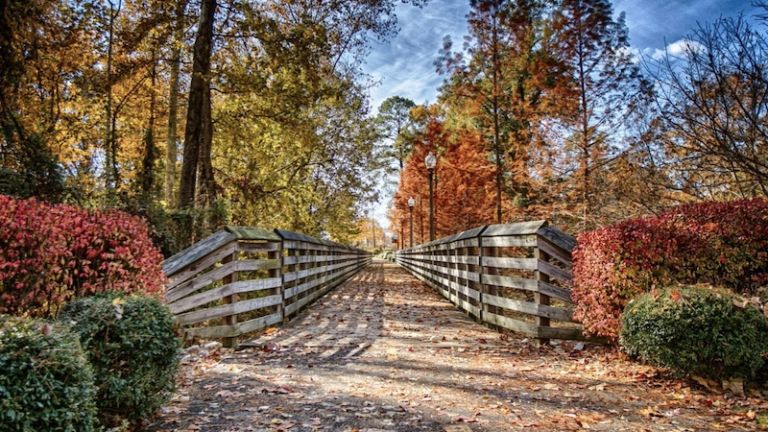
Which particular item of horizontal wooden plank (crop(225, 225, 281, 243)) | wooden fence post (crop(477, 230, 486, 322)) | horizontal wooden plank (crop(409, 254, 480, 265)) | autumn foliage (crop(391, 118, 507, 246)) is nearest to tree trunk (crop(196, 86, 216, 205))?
horizontal wooden plank (crop(225, 225, 281, 243))

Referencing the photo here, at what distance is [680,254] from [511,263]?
202 centimetres

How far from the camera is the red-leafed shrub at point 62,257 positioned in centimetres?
258

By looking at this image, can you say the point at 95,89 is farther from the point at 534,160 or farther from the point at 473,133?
the point at 473,133

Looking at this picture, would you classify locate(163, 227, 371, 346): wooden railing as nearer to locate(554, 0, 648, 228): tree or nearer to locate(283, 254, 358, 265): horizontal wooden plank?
locate(283, 254, 358, 265): horizontal wooden plank

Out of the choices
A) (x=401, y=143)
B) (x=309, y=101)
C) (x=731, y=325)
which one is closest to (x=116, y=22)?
(x=309, y=101)

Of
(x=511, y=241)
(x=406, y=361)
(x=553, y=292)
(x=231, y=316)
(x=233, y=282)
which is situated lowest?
(x=406, y=361)

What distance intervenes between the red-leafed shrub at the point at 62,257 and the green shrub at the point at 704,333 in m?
4.13

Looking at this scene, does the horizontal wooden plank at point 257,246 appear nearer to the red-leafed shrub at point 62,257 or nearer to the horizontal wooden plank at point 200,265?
the horizontal wooden plank at point 200,265

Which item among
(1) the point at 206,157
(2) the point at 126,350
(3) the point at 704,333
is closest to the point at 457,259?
(3) the point at 704,333

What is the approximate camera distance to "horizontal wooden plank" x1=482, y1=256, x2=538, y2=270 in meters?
5.23

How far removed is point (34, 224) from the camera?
2.70m

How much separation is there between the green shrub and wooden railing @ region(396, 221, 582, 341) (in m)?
1.49

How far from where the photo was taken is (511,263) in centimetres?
570

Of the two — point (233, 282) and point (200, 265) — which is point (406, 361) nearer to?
point (233, 282)
